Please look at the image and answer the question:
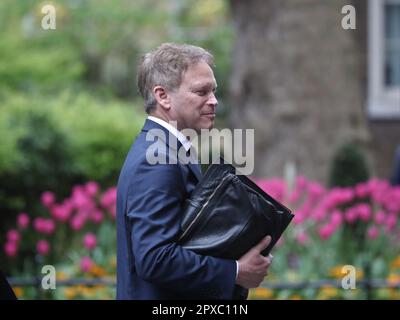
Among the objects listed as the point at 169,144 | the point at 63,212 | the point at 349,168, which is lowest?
the point at 63,212

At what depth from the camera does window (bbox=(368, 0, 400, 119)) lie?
15398 millimetres

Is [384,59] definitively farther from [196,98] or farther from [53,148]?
[196,98]

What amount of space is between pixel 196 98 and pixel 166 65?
146 millimetres

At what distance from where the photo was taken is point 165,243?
3.31 m

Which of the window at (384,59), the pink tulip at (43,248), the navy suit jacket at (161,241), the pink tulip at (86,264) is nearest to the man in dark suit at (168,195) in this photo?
the navy suit jacket at (161,241)

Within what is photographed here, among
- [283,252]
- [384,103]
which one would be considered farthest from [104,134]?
[384,103]

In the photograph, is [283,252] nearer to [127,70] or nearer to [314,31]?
[314,31]

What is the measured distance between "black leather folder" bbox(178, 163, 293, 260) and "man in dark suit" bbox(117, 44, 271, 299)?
0.11 feet

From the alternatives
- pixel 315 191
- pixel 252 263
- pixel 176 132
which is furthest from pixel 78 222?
pixel 252 263

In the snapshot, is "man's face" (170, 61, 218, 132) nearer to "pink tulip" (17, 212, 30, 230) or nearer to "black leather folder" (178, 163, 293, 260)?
"black leather folder" (178, 163, 293, 260)

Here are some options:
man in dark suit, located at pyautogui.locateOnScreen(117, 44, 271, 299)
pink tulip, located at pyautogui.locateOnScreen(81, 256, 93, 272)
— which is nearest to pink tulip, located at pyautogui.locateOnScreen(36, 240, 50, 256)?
pink tulip, located at pyautogui.locateOnScreen(81, 256, 93, 272)

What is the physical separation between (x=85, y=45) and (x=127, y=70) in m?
0.99

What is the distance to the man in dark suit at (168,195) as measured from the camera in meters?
3.32
